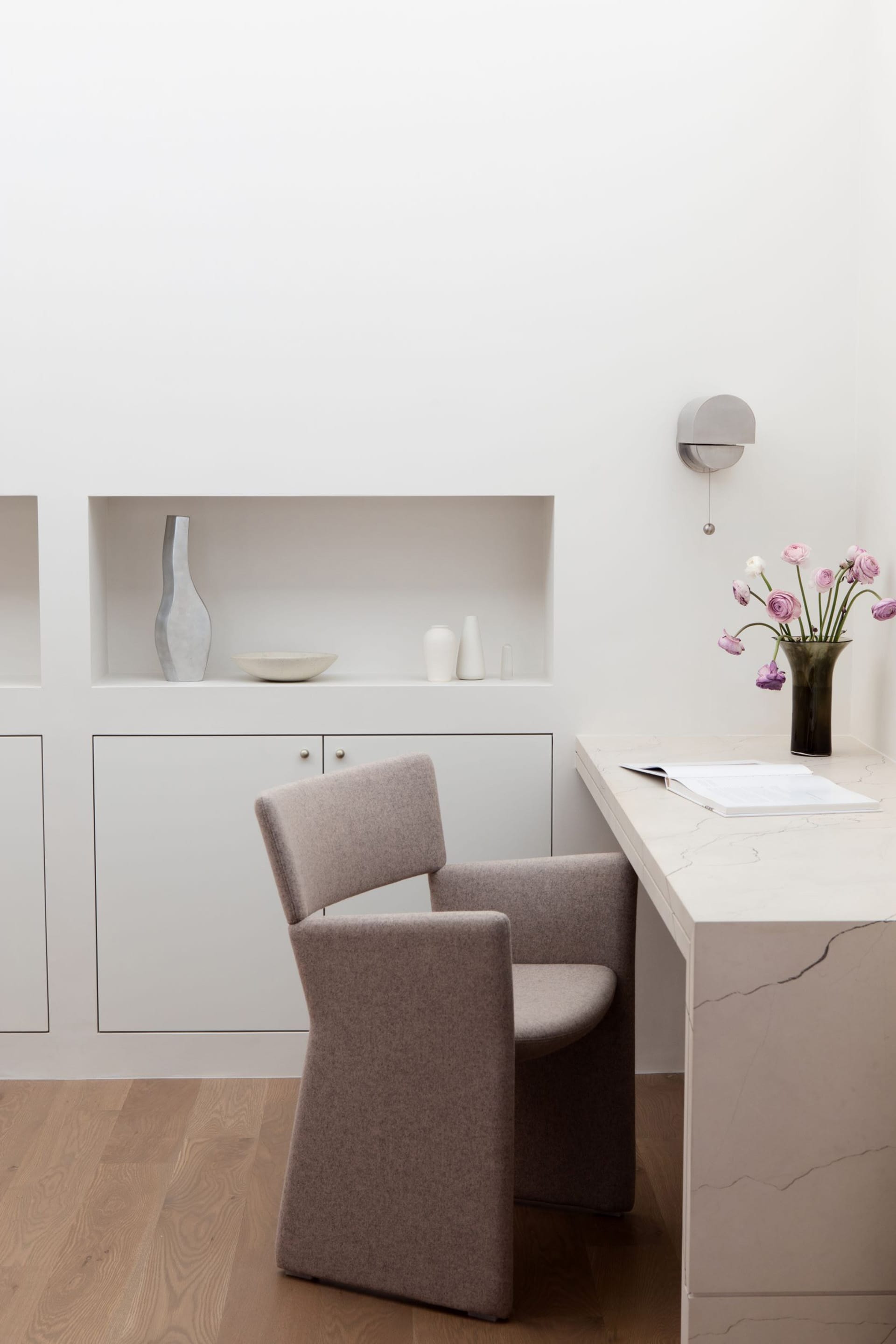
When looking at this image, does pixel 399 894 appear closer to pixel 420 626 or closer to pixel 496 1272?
pixel 420 626

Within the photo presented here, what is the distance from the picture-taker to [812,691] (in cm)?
255

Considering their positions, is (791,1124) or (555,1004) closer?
(791,1124)

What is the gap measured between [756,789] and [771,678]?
1.68 ft

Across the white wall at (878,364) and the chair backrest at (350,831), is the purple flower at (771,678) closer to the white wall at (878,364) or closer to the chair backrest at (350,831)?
the white wall at (878,364)

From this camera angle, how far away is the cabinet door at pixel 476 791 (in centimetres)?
284

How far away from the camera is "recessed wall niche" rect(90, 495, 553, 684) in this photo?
3100mm

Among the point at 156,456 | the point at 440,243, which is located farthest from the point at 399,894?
the point at 440,243

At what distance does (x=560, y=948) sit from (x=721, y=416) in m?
1.24

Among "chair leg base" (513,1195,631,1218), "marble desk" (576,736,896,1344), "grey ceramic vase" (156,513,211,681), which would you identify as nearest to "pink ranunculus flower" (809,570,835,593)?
"marble desk" (576,736,896,1344)

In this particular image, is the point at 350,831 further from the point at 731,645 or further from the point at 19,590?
the point at 19,590

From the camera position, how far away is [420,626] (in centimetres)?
313

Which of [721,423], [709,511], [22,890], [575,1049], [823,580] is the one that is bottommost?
[575,1049]

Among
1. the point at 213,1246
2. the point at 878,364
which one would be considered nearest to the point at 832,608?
the point at 878,364

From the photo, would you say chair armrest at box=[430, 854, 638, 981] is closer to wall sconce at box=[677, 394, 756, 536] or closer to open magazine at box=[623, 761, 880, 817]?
open magazine at box=[623, 761, 880, 817]
